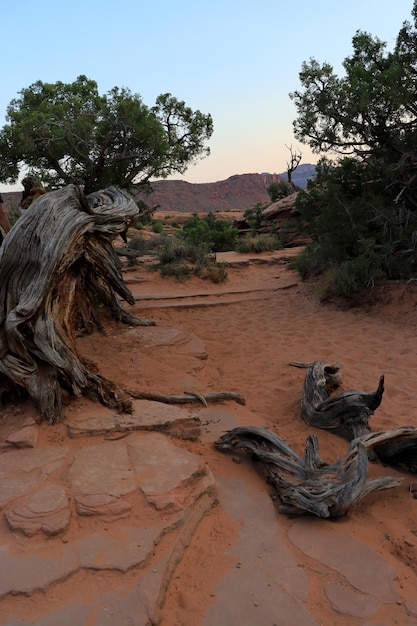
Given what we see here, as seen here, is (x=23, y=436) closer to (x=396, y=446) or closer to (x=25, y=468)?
(x=25, y=468)

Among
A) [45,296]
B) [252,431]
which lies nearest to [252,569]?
[252,431]

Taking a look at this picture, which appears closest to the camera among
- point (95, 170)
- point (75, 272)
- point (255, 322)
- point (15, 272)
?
point (15, 272)

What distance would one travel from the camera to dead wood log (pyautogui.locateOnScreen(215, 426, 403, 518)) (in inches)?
107

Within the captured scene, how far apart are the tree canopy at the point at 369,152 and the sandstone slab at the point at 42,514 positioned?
7.07 metres

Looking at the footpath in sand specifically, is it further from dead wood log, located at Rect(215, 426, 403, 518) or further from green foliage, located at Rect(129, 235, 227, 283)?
green foliage, located at Rect(129, 235, 227, 283)

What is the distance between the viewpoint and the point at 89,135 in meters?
9.49

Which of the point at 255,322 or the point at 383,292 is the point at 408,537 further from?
the point at 383,292

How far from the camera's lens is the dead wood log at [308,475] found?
2723 millimetres

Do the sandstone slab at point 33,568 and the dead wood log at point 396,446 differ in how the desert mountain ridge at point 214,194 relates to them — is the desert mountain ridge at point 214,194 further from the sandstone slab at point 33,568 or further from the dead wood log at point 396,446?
the sandstone slab at point 33,568

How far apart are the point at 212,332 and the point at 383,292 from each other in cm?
334

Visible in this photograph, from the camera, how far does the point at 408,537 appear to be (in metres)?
2.63

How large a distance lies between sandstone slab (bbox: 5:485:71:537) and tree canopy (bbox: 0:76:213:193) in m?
8.14

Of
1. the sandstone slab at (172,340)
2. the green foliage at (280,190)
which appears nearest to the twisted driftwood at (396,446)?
the sandstone slab at (172,340)

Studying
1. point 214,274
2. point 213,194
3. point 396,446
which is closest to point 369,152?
point 214,274
